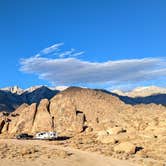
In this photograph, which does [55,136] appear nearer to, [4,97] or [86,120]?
[86,120]

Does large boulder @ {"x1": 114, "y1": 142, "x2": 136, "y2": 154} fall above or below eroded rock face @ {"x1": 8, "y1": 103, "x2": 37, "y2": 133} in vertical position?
below

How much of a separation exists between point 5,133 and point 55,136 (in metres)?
18.1

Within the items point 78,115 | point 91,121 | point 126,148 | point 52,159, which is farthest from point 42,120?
point 52,159

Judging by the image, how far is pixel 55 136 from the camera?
65.6m

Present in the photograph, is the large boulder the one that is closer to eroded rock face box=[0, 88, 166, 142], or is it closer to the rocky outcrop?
eroded rock face box=[0, 88, 166, 142]

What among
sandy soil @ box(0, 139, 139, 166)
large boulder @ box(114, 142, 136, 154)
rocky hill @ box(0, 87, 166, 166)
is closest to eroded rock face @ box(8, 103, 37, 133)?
rocky hill @ box(0, 87, 166, 166)

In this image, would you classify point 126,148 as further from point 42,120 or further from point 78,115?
point 42,120

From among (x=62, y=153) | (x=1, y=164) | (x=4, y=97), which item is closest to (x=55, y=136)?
(x=62, y=153)

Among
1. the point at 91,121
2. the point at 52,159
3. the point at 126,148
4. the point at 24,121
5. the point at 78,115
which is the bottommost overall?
the point at 52,159

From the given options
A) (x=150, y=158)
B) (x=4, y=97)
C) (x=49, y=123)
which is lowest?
(x=150, y=158)

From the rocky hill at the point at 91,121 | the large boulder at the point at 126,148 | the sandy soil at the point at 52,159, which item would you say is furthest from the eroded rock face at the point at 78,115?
the sandy soil at the point at 52,159

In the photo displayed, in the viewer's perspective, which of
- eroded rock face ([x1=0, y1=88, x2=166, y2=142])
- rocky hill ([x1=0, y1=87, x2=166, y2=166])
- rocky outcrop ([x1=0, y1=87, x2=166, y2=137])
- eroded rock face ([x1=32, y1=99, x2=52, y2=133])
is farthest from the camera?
eroded rock face ([x1=32, y1=99, x2=52, y2=133])

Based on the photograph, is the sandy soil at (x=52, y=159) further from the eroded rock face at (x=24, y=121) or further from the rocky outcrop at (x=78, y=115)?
the eroded rock face at (x=24, y=121)

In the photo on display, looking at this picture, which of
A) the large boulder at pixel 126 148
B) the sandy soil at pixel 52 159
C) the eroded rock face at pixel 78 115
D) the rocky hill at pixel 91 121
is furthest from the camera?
the eroded rock face at pixel 78 115
